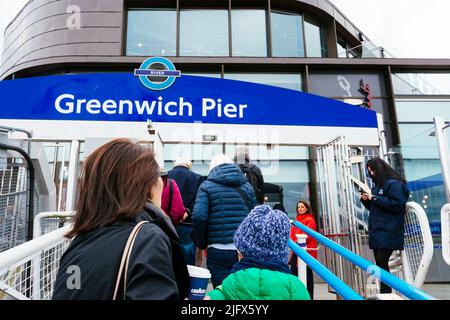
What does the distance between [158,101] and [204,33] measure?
5.33 m

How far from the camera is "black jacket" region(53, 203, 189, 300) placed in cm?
81

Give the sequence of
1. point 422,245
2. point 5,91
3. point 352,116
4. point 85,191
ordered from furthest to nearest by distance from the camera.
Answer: point 352,116 < point 5,91 < point 422,245 < point 85,191

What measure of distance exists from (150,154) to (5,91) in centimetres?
352

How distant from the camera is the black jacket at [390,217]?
315cm

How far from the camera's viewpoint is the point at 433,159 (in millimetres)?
5922

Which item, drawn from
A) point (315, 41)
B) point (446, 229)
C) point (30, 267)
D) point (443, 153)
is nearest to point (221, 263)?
point (30, 267)

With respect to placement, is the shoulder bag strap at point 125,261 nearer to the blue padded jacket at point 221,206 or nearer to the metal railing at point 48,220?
the metal railing at point 48,220

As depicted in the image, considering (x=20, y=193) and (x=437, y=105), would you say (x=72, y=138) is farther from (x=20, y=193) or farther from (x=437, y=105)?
(x=437, y=105)

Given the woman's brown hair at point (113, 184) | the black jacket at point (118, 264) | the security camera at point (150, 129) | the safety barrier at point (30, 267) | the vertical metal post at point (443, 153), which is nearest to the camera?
the black jacket at point (118, 264)

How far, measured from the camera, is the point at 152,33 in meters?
8.39

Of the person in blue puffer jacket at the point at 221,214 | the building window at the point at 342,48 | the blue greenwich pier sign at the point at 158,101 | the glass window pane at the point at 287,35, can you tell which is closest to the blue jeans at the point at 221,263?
the person in blue puffer jacket at the point at 221,214

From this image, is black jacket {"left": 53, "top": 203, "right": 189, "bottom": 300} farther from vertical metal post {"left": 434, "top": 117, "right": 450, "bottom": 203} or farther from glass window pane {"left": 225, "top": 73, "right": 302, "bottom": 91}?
glass window pane {"left": 225, "top": 73, "right": 302, "bottom": 91}

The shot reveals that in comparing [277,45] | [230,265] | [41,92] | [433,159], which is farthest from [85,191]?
[277,45]

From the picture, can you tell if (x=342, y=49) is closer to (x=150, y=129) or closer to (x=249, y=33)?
(x=249, y=33)
